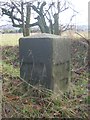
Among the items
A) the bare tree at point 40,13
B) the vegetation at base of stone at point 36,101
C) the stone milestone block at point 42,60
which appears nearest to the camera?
the vegetation at base of stone at point 36,101

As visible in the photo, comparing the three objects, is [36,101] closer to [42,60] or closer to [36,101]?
[36,101]

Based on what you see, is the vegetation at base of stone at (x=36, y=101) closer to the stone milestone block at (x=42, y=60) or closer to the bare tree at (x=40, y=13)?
the stone milestone block at (x=42, y=60)

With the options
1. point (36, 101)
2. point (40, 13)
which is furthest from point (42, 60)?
point (40, 13)

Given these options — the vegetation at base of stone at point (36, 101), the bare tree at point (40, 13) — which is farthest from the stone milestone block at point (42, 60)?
the bare tree at point (40, 13)

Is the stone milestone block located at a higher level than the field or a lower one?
higher

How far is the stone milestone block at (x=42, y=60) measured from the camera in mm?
4582

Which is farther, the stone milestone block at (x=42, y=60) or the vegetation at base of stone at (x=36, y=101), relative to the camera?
the stone milestone block at (x=42, y=60)

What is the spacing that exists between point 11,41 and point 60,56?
5683 millimetres

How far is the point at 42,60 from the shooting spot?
4586 millimetres

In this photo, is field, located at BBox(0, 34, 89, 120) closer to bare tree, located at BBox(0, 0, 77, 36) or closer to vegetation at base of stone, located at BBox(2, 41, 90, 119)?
vegetation at base of stone, located at BBox(2, 41, 90, 119)

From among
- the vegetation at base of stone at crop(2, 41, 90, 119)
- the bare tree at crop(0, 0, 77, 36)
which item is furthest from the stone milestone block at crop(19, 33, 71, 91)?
the bare tree at crop(0, 0, 77, 36)

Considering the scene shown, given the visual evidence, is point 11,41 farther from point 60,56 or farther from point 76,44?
point 60,56

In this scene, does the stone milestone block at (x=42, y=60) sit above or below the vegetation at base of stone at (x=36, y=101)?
above

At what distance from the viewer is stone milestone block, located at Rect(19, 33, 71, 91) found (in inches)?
180
